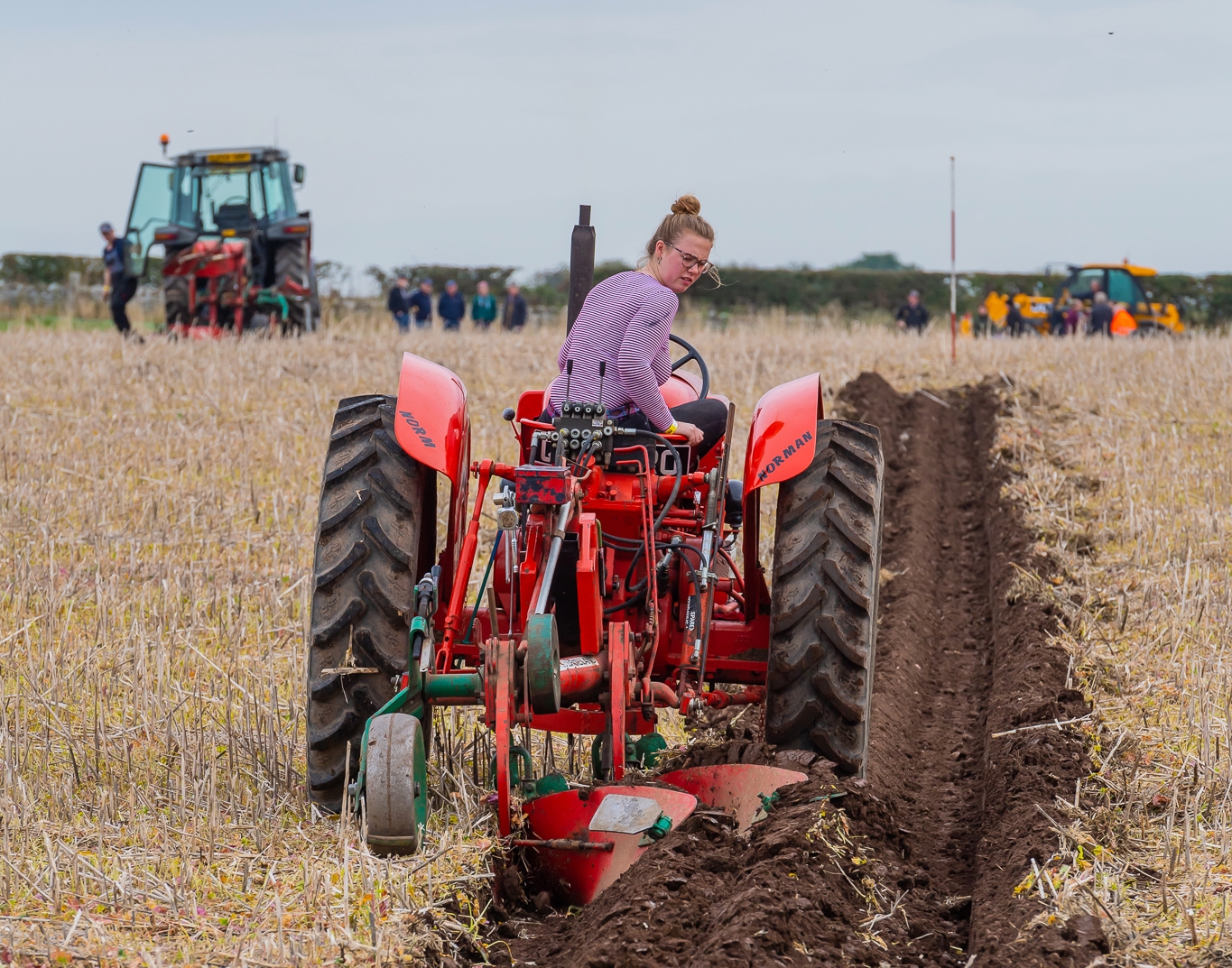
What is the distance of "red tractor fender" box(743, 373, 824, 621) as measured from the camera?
4.43 metres

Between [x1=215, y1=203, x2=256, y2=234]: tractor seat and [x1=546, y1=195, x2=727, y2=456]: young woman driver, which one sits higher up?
[x1=215, y1=203, x2=256, y2=234]: tractor seat

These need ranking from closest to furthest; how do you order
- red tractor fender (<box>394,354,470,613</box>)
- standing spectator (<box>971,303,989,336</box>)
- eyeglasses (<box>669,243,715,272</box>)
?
red tractor fender (<box>394,354,470,613</box>) → eyeglasses (<box>669,243,715,272</box>) → standing spectator (<box>971,303,989,336</box>)

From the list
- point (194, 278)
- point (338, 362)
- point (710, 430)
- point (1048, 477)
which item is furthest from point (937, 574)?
point (194, 278)

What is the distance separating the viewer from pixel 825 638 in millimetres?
4191

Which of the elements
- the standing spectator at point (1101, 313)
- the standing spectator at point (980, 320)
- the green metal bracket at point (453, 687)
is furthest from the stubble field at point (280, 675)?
the standing spectator at point (980, 320)

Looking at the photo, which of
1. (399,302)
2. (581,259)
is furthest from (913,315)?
(581,259)

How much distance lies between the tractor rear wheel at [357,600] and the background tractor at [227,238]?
13534 millimetres

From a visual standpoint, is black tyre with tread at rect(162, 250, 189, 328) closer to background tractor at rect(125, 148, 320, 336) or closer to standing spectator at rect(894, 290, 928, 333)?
background tractor at rect(125, 148, 320, 336)

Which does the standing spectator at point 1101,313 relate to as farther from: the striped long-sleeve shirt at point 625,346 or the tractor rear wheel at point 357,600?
the tractor rear wheel at point 357,600

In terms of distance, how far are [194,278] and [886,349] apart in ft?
27.4

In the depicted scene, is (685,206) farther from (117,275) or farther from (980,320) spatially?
(980,320)

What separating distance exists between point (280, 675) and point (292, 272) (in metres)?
13.1

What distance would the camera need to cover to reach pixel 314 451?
9.91 m

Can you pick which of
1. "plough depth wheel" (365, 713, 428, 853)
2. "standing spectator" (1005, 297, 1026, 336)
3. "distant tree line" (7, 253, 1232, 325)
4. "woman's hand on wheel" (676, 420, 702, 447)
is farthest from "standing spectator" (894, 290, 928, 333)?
"plough depth wheel" (365, 713, 428, 853)
